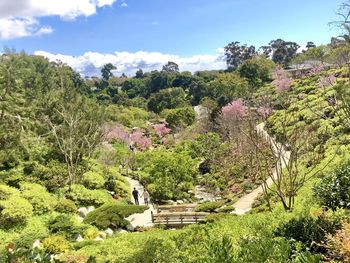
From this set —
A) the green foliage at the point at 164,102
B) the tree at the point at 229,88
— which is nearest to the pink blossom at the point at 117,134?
the tree at the point at 229,88

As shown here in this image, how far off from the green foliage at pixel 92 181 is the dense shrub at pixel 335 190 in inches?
626

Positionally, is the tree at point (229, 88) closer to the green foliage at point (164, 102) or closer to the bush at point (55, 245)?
the green foliage at point (164, 102)

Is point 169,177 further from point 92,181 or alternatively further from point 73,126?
point 73,126

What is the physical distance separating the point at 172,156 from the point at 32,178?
11.1m

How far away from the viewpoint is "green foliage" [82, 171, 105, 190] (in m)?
25.9

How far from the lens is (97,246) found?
43.6 feet

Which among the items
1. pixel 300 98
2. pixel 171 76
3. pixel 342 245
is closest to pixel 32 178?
pixel 342 245

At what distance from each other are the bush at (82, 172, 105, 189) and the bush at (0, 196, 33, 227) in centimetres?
775

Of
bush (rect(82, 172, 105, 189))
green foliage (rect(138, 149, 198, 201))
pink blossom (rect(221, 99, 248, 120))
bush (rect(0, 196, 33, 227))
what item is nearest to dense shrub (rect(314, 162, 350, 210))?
bush (rect(0, 196, 33, 227))

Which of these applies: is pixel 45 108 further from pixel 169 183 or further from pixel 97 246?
pixel 97 246

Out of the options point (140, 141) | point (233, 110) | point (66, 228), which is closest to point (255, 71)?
point (140, 141)

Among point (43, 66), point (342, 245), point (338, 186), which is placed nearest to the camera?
point (342, 245)

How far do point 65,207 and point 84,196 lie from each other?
8.23ft

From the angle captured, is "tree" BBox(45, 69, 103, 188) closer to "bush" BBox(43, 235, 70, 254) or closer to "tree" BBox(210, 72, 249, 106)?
"bush" BBox(43, 235, 70, 254)
